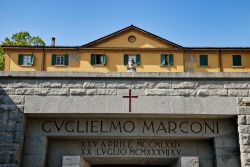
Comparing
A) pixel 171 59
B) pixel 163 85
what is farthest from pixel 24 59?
pixel 163 85

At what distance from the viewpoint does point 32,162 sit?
31.5ft

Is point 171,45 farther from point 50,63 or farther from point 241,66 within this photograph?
point 50,63

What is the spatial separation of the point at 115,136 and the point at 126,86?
140 cm

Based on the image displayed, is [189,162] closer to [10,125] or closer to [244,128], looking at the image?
[244,128]

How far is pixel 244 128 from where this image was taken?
9625 mm

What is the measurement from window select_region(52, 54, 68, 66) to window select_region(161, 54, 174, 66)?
9.87 metres

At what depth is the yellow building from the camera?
36.9 m

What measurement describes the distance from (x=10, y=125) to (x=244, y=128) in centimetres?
619

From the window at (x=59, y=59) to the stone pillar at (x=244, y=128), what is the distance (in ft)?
94.8

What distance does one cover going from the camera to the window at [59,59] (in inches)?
1463

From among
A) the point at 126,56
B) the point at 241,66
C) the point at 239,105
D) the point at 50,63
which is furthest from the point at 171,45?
the point at 239,105

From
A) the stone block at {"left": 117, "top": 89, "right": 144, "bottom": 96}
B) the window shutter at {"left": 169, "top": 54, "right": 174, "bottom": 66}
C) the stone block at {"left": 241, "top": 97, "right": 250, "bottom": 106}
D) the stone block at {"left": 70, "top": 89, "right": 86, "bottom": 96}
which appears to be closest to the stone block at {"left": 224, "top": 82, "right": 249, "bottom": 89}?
the stone block at {"left": 241, "top": 97, "right": 250, "bottom": 106}

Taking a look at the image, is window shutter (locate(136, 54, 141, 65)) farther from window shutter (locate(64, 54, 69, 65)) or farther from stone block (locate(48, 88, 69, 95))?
stone block (locate(48, 88, 69, 95))

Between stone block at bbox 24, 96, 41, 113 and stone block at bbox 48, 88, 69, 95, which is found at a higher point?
stone block at bbox 48, 88, 69, 95
